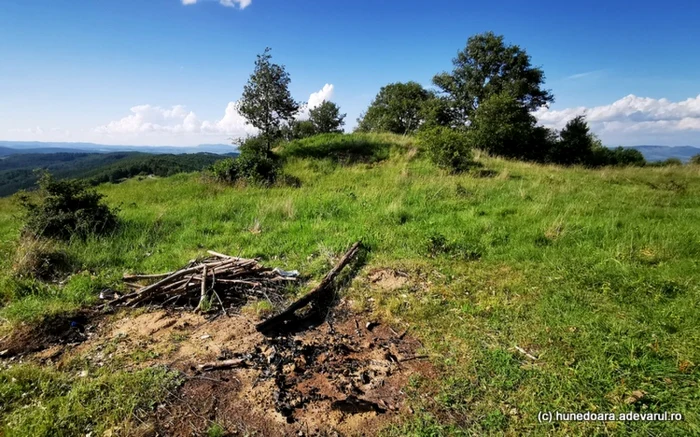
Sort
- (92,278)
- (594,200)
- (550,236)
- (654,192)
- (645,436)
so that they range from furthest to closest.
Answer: (654,192), (594,200), (550,236), (92,278), (645,436)

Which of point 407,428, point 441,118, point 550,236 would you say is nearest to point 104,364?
point 407,428

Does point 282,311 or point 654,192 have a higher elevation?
point 654,192

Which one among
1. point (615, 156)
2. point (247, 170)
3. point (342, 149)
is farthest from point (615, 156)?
point (247, 170)

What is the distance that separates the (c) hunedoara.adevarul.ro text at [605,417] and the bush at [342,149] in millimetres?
12894

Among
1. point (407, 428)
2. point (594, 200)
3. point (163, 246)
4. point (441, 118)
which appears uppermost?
point (441, 118)

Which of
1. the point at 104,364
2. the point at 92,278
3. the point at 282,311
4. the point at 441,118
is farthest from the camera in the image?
the point at 441,118

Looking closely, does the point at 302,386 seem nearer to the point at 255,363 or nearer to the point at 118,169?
the point at 255,363

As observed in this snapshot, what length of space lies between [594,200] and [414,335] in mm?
7623

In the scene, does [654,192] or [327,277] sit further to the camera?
[654,192]

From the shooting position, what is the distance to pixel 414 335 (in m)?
3.78

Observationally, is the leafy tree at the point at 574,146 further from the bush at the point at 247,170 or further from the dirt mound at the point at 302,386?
the dirt mound at the point at 302,386

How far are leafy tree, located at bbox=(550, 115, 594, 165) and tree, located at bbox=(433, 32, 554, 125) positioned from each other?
17.3 feet

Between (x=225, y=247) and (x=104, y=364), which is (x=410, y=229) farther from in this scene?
(x=104, y=364)

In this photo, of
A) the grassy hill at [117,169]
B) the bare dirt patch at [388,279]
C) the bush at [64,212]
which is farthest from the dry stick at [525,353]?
the grassy hill at [117,169]
